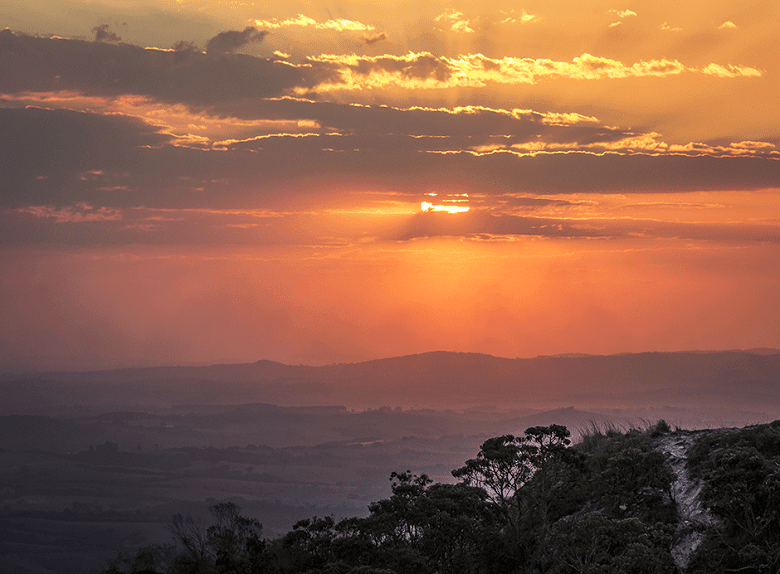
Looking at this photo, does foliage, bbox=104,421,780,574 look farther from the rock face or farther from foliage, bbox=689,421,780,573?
the rock face

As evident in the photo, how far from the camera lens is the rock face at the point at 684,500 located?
30312 mm

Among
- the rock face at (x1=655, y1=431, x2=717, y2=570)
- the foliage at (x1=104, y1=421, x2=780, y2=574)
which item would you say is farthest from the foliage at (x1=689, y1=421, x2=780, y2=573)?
the rock face at (x1=655, y1=431, x2=717, y2=570)

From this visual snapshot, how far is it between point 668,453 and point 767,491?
36.0 ft

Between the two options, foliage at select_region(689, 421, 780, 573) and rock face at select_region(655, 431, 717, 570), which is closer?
foliage at select_region(689, 421, 780, 573)

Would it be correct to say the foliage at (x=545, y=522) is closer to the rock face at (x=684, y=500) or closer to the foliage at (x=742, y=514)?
the foliage at (x=742, y=514)

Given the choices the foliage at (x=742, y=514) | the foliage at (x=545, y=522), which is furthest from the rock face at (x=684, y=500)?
the foliage at (x=742, y=514)

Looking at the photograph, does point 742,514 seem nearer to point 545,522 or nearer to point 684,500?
point 684,500

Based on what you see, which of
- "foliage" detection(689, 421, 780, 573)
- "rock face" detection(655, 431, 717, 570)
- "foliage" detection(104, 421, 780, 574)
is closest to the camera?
"foliage" detection(689, 421, 780, 573)

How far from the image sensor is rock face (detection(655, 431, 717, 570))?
3031cm

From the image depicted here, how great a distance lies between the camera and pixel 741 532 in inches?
1123

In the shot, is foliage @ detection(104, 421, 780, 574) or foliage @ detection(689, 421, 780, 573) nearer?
foliage @ detection(689, 421, 780, 573)

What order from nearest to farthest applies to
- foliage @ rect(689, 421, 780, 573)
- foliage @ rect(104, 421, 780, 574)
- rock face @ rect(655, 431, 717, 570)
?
foliage @ rect(689, 421, 780, 573), foliage @ rect(104, 421, 780, 574), rock face @ rect(655, 431, 717, 570)

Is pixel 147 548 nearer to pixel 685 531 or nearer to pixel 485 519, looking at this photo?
pixel 485 519


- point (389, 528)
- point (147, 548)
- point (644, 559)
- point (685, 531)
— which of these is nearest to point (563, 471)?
point (685, 531)
